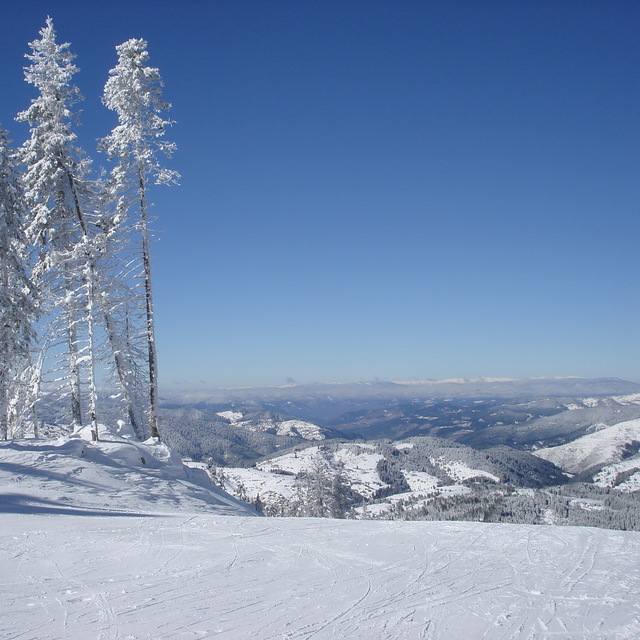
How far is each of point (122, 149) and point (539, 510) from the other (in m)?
120

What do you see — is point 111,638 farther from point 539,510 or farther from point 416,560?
point 539,510

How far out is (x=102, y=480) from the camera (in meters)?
14.9

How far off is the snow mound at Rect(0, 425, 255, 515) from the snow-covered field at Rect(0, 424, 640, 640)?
91cm

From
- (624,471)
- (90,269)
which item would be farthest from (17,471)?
(624,471)

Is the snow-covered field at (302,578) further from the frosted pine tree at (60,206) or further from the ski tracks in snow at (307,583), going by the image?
the frosted pine tree at (60,206)

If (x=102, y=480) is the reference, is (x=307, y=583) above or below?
above

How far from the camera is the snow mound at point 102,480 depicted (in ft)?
40.7

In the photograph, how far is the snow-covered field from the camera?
5090 mm

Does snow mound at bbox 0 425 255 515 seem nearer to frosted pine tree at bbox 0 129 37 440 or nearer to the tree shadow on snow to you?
the tree shadow on snow

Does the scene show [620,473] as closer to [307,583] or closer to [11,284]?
[307,583]

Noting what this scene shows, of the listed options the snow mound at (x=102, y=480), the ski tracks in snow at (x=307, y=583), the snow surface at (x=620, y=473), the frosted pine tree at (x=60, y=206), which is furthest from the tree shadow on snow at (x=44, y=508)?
the snow surface at (x=620, y=473)

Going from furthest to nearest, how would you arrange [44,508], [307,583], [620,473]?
1. [620,473]
2. [44,508]
3. [307,583]

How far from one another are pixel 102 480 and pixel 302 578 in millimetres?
11201

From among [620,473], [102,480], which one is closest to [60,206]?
[102,480]
